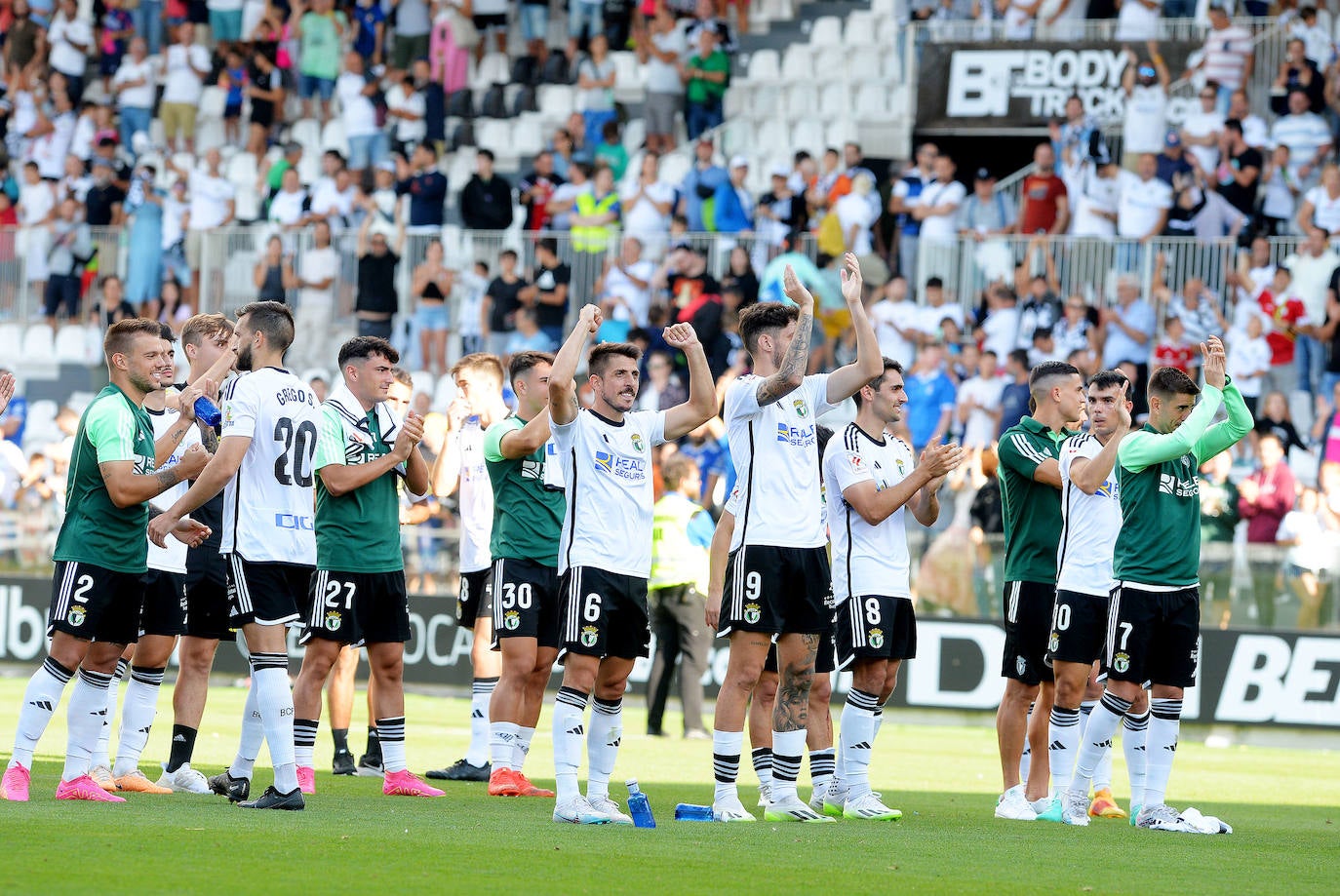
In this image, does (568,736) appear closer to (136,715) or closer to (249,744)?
(249,744)

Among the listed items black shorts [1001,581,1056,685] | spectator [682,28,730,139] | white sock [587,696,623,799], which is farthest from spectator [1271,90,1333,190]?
white sock [587,696,623,799]

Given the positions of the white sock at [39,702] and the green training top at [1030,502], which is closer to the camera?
the white sock at [39,702]

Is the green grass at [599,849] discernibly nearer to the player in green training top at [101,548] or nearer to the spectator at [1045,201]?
the player in green training top at [101,548]

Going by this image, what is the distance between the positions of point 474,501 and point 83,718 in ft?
11.7

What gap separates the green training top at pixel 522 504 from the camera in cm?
1167

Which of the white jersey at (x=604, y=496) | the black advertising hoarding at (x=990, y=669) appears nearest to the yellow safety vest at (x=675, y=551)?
the black advertising hoarding at (x=990, y=669)

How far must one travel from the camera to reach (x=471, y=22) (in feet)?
104

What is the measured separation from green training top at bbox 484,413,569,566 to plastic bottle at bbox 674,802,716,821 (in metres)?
1.92

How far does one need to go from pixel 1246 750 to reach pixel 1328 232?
23.3 feet

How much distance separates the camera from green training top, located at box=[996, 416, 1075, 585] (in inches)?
446

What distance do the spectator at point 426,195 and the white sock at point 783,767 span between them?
17445 millimetres

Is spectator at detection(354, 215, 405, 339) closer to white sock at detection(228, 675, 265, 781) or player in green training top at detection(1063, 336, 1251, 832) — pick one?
white sock at detection(228, 675, 265, 781)

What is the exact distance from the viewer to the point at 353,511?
37.5 feet

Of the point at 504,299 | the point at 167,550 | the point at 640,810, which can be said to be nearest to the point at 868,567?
the point at 640,810
